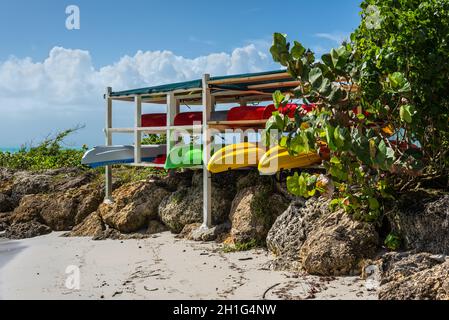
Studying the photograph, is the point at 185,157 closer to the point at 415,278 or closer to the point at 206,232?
the point at 206,232

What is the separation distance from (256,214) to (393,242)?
2579 mm

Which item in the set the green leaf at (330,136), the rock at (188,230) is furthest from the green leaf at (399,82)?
the rock at (188,230)

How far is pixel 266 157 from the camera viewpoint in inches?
303

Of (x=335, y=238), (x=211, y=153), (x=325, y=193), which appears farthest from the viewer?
(x=211, y=153)

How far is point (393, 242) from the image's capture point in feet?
20.5

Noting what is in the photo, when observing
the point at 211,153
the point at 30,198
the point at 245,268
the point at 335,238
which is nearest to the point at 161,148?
the point at 211,153

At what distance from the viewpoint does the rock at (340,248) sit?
623 centimetres

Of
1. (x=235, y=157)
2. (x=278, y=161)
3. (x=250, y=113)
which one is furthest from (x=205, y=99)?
(x=278, y=161)

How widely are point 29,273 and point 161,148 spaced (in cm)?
474

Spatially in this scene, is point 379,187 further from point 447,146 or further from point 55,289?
point 55,289

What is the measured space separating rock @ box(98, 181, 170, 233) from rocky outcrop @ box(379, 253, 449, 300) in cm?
557

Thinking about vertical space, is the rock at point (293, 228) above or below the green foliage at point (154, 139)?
below

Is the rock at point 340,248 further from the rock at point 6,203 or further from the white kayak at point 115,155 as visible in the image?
the rock at point 6,203

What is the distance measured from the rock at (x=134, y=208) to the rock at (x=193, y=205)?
340 millimetres
